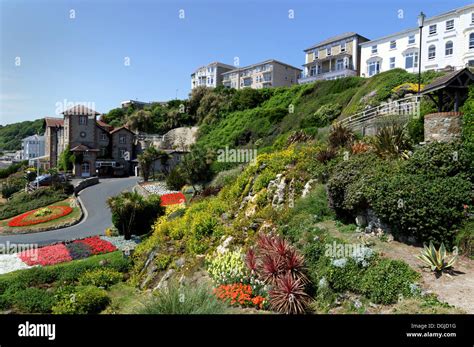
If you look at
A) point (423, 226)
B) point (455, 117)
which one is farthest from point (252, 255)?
point (455, 117)

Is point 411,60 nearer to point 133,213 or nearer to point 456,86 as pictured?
point 456,86

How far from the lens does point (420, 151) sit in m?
11.4

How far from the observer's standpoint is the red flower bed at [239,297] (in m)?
8.56

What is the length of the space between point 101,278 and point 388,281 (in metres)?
11.1

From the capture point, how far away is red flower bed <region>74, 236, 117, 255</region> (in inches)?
780

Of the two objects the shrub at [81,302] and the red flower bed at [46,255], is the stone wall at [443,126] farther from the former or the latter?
the red flower bed at [46,255]

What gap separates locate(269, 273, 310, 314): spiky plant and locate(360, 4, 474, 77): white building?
3098 centimetres

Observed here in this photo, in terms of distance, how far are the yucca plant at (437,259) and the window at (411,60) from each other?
3611 centimetres

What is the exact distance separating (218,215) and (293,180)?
12.5 ft

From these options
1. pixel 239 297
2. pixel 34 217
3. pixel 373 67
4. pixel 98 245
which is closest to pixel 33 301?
pixel 239 297

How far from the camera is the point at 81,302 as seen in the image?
10586 mm

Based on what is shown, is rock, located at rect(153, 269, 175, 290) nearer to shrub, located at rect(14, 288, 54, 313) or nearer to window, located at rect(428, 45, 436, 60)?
shrub, located at rect(14, 288, 54, 313)
